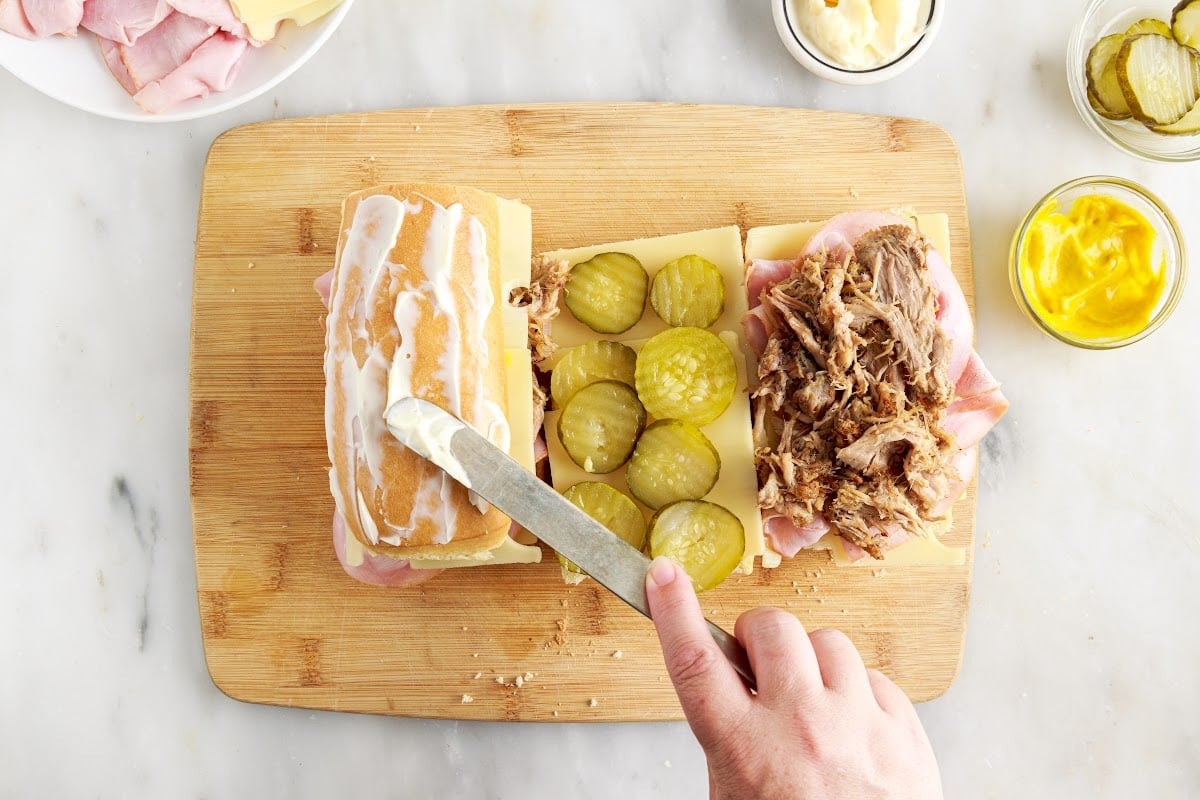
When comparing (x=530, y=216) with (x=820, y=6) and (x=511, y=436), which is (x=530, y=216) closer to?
(x=511, y=436)

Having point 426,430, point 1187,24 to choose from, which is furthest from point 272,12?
point 1187,24

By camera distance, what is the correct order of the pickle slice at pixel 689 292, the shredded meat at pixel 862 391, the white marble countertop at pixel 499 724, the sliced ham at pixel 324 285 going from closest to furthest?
1. the shredded meat at pixel 862 391
2. the pickle slice at pixel 689 292
3. the sliced ham at pixel 324 285
4. the white marble countertop at pixel 499 724

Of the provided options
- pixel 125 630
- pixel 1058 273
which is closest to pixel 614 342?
pixel 1058 273

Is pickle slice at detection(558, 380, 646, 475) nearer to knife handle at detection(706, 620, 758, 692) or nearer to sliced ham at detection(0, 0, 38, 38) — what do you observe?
knife handle at detection(706, 620, 758, 692)

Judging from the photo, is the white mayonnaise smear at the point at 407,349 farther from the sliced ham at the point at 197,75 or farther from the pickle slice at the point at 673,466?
the sliced ham at the point at 197,75

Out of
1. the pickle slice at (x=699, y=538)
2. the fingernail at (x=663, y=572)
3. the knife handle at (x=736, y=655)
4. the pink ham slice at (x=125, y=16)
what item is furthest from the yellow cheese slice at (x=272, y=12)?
the knife handle at (x=736, y=655)

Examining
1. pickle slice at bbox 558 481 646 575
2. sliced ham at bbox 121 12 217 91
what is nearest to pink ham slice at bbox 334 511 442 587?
pickle slice at bbox 558 481 646 575
